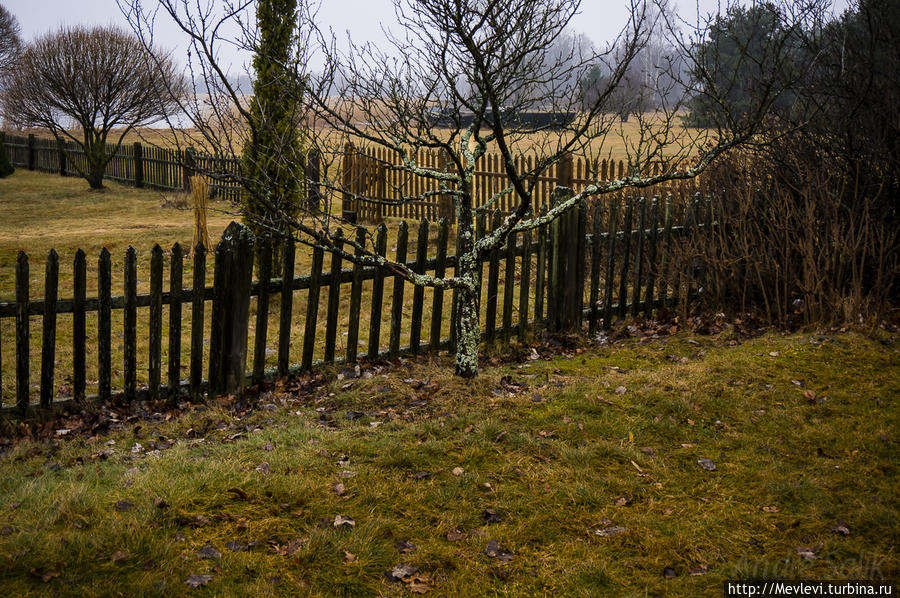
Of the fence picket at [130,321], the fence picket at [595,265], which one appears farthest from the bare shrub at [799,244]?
the fence picket at [130,321]

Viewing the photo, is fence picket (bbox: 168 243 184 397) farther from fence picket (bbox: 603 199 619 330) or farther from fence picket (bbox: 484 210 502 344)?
fence picket (bbox: 603 199 619 330)

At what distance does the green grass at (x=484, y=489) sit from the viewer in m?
3.63

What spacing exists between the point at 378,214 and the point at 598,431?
13576 millimetres

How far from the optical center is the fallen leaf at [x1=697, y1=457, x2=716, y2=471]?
4849 millimetres

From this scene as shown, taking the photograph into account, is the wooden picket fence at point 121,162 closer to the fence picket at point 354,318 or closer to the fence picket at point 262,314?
the fence picket at point 354,318

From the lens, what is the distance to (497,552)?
12.7 ft

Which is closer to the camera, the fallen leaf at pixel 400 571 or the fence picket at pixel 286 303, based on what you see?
the fallen leaf at pixel 400 571

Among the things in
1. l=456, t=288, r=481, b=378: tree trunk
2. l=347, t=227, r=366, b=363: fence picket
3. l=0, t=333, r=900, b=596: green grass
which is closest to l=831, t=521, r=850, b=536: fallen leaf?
l=0, t=333, r=900, b=596: green grass

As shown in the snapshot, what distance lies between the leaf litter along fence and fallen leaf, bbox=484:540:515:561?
333cm

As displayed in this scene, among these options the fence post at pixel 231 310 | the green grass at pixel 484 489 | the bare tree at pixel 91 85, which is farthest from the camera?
the bare tree at pixel 91 85

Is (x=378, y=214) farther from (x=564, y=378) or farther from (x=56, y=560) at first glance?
(x=56, y=560)

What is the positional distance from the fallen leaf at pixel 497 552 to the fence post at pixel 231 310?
11.4 ft

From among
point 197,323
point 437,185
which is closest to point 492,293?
point 197,323

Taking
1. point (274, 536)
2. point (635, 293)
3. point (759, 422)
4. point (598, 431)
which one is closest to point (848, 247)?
point (635, 293)
